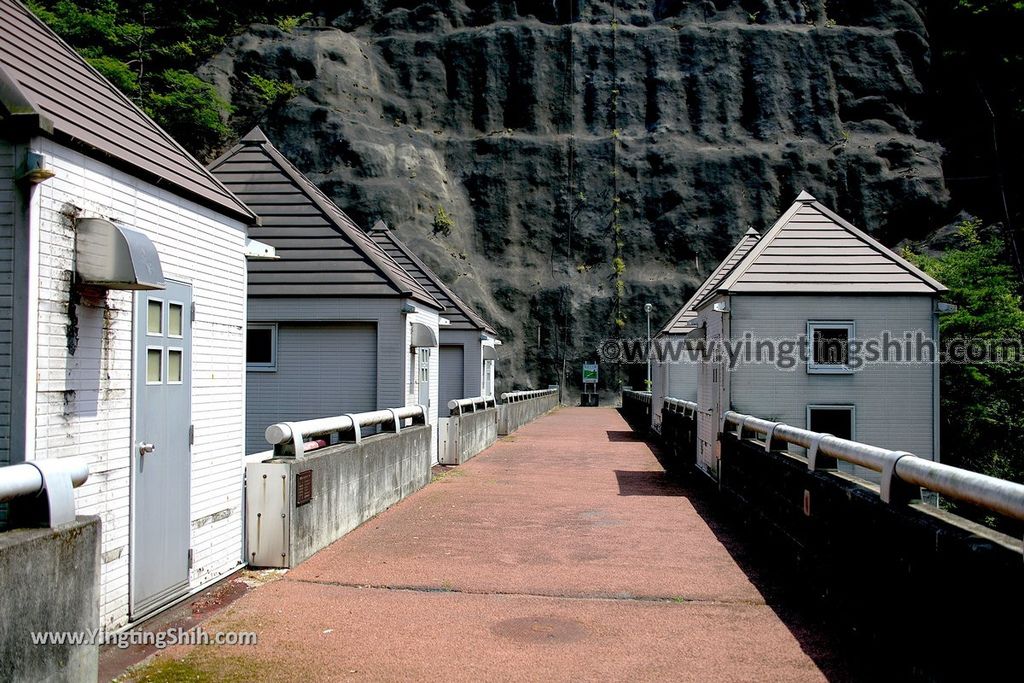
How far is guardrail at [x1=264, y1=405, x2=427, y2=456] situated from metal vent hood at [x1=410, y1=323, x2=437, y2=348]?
393 centimetres

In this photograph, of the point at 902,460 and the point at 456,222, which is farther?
the point at 456,222

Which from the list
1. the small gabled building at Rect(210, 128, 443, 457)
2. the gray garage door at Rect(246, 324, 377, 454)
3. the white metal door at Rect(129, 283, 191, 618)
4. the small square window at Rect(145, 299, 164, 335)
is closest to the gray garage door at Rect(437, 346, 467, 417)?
the small gabled building at Rect(210, 128, 443, 457)

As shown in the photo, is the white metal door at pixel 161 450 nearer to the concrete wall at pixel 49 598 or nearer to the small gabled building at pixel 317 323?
the concrete wall at pixel 49 598

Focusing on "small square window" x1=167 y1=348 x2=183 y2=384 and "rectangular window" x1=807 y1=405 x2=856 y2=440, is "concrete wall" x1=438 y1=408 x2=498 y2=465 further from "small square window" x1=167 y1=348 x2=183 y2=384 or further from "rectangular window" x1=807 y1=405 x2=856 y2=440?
"small square window" x1=167 y1=348 x2=183 y2=384

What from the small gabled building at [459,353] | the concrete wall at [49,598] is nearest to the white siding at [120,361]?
the concrete wall at [49,598]

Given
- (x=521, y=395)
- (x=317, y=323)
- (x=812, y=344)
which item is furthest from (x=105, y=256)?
(x=521, y=395)

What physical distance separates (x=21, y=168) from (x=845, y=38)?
78.1 m

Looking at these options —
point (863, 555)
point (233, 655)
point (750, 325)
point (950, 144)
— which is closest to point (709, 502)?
point (750, 325)

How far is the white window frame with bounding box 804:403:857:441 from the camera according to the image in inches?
592

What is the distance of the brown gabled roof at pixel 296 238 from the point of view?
1591 centimetres

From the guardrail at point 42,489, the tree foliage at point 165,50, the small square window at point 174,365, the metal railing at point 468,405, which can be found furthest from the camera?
the tree foliage at point 165,50

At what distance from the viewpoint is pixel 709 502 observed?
43.7 feet

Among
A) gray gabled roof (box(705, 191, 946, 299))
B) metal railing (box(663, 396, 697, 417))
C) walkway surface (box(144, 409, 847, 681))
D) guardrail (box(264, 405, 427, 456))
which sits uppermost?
gray gabled roof (box(705, 191, 946, 299))

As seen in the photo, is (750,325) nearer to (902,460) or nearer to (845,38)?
(902,460)
